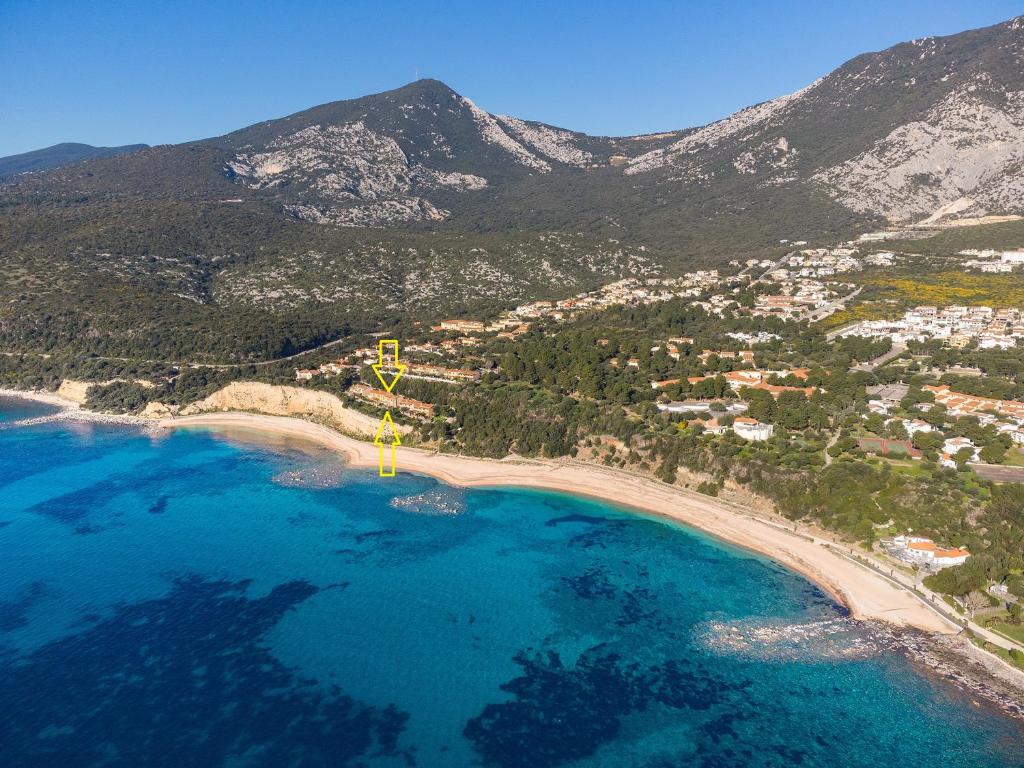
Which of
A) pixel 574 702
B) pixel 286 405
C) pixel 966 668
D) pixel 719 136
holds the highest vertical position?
pixel 719 136

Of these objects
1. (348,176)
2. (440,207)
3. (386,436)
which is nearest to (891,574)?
(386,436)

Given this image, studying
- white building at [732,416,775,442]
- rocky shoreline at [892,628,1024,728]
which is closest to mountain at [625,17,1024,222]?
white building at [732,416,775,442]

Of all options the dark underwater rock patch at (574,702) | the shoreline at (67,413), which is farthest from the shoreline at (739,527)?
the dark underwater rock patch at (574,702)

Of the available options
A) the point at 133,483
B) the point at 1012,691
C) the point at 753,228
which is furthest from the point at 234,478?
the point at 753,228

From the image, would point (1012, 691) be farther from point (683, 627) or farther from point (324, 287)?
point (324, 287)

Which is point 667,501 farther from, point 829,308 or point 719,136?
point 719,136

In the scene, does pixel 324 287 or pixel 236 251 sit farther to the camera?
pixel 236 251
